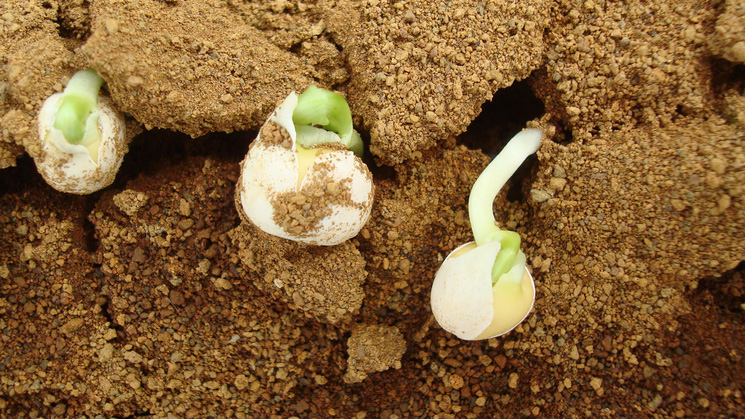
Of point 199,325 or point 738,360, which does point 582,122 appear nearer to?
point 738,360

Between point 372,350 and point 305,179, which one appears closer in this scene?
point 305,179

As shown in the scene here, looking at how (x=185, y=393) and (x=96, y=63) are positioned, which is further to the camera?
(x=185, y=393)

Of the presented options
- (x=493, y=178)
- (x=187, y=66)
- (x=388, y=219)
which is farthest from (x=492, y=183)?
(x=187, y=66)

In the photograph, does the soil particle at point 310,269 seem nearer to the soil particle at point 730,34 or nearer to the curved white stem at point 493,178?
the curved white stem at point 493,178

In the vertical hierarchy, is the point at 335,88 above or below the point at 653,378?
above

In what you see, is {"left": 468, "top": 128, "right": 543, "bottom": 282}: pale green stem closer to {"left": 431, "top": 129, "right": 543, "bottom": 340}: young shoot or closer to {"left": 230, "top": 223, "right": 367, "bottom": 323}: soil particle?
{"left": 431, "top": 129, "right": 543, "bottom": 340}: young shoot

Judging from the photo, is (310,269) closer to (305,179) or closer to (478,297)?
(305,179)

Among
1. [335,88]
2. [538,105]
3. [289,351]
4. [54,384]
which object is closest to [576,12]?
[538,105]
